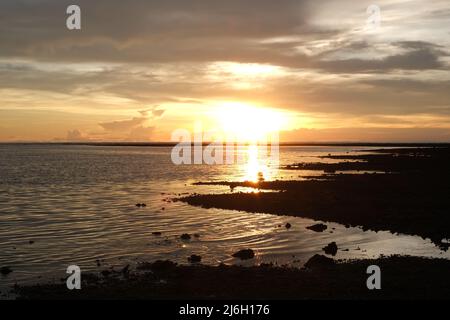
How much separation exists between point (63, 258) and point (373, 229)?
21482 millimetres

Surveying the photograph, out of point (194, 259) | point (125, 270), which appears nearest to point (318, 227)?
point (194, 259)

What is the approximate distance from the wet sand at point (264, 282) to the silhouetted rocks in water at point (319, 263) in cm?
5

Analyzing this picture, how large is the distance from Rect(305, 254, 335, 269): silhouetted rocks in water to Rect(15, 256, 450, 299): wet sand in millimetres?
50

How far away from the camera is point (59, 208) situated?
4644 cm

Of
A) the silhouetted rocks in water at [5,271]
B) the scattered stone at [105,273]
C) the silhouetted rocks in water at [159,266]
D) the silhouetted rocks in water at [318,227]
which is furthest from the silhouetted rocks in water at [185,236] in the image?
the silhouetted rocks in water at [5,271]

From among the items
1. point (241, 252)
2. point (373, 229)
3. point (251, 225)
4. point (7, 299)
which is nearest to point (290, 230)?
point (251, 225)

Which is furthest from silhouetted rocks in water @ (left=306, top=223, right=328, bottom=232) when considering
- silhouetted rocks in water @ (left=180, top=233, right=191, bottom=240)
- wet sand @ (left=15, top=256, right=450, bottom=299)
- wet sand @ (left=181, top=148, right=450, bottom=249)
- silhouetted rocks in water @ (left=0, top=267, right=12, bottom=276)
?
silhouetted rocks in water @ (left=0, top=267, right=12, bottom=276)

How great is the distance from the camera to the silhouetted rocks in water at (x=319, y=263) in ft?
73.8

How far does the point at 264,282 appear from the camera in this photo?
20219mm

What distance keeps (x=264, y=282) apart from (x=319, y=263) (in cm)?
395

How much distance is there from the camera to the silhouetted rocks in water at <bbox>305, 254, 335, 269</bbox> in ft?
73.8

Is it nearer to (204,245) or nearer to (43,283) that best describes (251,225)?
(204,245)

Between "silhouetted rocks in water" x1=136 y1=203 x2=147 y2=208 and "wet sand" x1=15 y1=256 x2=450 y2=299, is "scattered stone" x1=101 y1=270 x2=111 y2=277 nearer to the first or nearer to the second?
"wet sand" x1=15 y1=256 x2=450 y2=299
